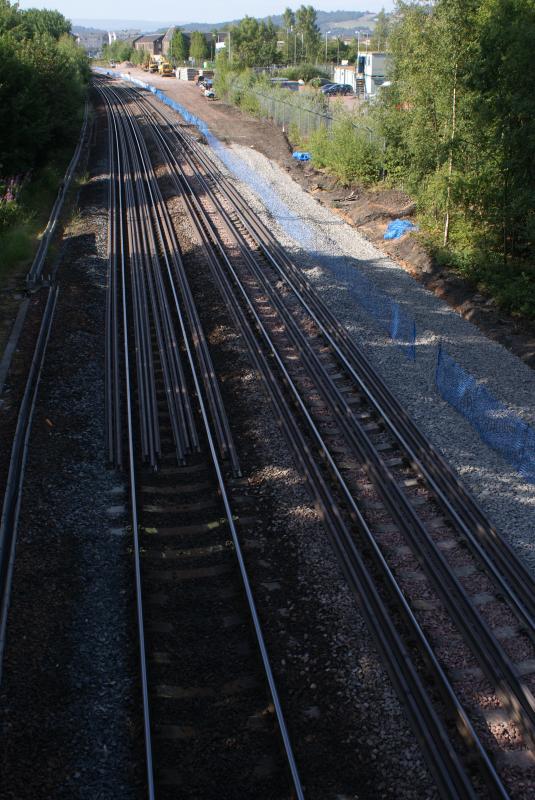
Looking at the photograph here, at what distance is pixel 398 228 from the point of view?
24.6m

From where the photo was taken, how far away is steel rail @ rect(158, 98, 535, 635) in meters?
8.32

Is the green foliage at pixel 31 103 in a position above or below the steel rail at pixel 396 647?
above

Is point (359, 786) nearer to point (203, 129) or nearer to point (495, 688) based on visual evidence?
point (495, 688)

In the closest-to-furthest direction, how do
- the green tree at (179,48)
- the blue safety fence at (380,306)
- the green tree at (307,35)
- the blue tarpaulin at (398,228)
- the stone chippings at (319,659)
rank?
the stone chippings at (319,659)
the blue safety fence at (380,306)
the blue tarpaulin at (398,228)
the green tree at (307,35)
the green tree at (179,48)

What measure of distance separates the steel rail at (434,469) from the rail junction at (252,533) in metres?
0.03

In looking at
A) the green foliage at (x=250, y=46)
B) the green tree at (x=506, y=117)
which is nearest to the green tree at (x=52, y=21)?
the green foliage at (x=250, y=46)

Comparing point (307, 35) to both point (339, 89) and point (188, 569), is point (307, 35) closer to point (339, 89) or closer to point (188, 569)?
point (339, 89)

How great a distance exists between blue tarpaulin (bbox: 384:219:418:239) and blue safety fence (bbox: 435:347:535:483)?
37.7ft

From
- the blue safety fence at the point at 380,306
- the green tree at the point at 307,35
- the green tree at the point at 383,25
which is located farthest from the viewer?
the green tree at the point at 307,35

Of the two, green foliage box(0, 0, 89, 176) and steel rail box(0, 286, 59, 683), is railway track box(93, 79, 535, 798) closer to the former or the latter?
steel rail box(0, 286, 59, 683)

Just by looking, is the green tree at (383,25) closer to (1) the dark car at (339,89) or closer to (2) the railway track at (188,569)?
(1) the dark car at (339,89)

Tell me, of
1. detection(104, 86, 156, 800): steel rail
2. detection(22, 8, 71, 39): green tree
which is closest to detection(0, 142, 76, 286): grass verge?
detection(104, 86, 156, 800): steel rail

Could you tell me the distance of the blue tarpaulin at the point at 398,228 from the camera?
80.0 feet

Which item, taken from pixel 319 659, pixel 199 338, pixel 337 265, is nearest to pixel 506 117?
pixel 337 265
